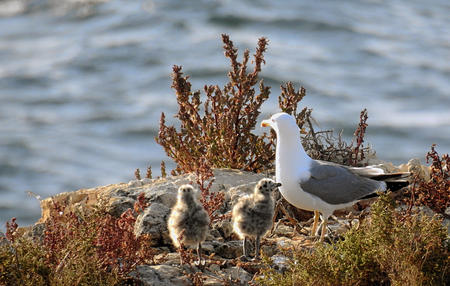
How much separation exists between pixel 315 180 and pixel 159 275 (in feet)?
5.73

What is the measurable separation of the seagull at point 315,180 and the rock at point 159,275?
4.69 ft

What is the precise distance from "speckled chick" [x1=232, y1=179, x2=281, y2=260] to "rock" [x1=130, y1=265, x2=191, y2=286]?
620mm

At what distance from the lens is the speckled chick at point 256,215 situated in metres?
6.46

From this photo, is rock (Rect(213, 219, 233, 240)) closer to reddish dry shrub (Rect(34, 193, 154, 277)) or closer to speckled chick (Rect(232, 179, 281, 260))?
speckled chick (Rect(232, 179, 281, 260))

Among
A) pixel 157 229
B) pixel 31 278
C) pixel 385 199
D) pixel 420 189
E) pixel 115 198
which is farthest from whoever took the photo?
pixel 420 189

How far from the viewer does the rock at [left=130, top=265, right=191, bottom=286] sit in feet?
19.7

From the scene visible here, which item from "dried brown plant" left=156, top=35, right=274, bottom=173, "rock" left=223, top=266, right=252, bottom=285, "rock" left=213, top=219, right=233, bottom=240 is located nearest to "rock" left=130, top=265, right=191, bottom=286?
"rock" left=223, top=266, right=252, bottom=285

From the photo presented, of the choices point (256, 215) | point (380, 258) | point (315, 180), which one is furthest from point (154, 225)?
point (380, 258)

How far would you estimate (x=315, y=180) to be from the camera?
7.12m

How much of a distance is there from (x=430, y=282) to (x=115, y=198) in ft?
9.84

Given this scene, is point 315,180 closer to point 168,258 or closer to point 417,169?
point 168,258

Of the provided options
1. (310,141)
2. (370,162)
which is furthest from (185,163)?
(370,162)

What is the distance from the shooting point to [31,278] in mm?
5781

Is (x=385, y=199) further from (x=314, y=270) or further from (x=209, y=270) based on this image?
(x=209, y=270)
